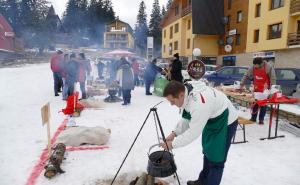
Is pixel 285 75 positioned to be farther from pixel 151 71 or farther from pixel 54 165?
pixel 54 165

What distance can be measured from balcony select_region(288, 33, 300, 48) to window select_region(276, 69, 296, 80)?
947 centimetres

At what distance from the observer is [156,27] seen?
76562 millimetres

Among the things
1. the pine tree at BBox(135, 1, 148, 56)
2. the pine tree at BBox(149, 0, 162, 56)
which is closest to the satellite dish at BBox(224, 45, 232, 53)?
the pine tree at BBox(149, 0, 162, 56)

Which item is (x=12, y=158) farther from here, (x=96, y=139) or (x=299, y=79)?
(x=299, y=79)

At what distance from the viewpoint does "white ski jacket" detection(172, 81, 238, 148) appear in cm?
277

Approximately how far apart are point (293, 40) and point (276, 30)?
3073 millimetres

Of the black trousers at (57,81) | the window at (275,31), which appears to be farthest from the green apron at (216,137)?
the window at (275,31)

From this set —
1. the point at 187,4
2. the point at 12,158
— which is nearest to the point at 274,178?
the point at 12,158

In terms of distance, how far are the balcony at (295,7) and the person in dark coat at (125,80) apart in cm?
1734

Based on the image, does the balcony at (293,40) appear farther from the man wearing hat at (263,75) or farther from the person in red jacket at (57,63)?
the person in red jacket at (57,63)

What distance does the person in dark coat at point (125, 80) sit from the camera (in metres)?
9.98

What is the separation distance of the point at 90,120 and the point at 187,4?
32501 millimetres

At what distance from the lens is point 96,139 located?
557 cm

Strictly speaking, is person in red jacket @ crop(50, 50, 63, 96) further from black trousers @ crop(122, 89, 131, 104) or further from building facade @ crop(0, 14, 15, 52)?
building facade @ crop(0, 14, 15, 52)
